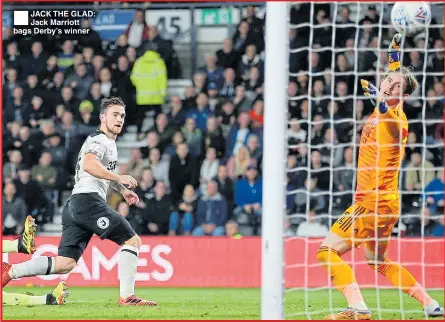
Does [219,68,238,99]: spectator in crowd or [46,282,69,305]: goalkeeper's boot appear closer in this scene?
[46,282,69,305]: goalkeeper's boot

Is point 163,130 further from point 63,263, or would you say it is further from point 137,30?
point 63,263

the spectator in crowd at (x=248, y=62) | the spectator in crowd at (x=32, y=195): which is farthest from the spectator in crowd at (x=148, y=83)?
the spectator in crowd at (x=32, y=195)

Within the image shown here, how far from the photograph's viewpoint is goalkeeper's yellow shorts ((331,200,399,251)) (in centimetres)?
852

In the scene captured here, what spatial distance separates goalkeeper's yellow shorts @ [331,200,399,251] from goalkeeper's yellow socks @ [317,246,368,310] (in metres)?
0.18

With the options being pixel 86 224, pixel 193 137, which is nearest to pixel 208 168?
pixel 193 137

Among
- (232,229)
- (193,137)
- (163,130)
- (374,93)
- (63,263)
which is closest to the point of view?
(374,93)

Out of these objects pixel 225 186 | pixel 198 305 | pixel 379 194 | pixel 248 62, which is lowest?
pixel 198 305

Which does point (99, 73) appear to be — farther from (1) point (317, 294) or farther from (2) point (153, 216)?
(1) point (317, 294)

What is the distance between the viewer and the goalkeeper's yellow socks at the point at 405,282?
8648 mm

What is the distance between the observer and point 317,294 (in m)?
11.3

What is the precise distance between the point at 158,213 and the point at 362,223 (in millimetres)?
5250

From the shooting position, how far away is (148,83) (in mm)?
14898

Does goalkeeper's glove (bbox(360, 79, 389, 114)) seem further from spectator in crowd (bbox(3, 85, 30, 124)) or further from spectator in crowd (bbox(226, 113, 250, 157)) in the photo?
spectator in crowd (bbox(3, 85, 30, 124))

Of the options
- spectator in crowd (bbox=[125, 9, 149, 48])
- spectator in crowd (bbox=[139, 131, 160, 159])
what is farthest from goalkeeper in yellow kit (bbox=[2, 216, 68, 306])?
spectator in crowd (bbox=[125, 9, 149, 48])
